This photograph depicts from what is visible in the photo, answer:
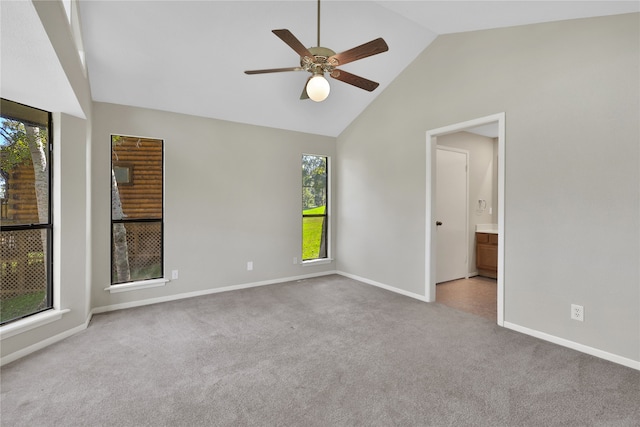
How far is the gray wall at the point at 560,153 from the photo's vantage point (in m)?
2.37

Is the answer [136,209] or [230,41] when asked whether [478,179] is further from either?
[136,209]

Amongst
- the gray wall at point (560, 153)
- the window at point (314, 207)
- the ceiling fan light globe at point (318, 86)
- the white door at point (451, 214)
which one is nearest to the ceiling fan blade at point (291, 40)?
the ceiling fan light globe at point (318, 86)

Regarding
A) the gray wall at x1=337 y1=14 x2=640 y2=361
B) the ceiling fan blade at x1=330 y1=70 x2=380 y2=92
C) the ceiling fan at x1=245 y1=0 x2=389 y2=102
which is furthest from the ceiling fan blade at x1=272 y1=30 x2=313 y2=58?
the gray wall at x1=337 y1=14 x2=640 y2=361

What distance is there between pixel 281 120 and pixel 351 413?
3.87 metres

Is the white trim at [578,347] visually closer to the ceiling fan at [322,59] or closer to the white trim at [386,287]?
the white trim at [386,287]

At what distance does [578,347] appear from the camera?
260 centimetres

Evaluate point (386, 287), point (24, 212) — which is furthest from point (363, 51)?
point (386, 287)

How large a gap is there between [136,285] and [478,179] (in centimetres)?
537

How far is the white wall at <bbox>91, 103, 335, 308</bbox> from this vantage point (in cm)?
358

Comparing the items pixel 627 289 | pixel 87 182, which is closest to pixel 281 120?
pixel 87 182

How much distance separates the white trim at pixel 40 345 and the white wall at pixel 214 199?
0.61 m

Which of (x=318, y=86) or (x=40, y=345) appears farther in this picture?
(x=40, y=345)

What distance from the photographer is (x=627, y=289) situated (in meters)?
2.37

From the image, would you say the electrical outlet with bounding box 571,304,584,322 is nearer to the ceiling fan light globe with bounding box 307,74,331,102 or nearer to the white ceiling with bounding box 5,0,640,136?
the white ceiling with bounding box 5,0,640,136
